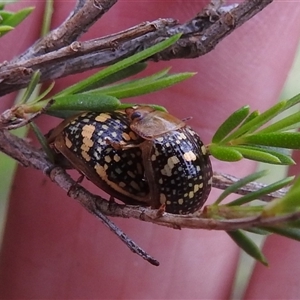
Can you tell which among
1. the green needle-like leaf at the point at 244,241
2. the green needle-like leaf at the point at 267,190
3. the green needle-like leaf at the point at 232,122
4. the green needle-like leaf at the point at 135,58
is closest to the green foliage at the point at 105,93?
the green needle-like leaf at the point at 135,58

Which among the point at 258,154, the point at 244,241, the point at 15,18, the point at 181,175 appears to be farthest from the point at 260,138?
the point at 15,18

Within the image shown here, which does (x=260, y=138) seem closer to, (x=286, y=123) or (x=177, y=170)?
(x=286, y=123)

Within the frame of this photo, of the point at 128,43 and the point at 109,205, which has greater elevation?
the point at 128,43

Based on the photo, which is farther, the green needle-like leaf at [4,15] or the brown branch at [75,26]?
the green needle-like leaf at [4,15]

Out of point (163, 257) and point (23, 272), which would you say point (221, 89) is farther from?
point (23, 272)

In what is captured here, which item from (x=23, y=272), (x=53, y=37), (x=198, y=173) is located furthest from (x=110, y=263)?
(x=53, y=37)

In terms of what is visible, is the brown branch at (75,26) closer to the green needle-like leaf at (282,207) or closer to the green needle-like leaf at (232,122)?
the green needle-like leaf at (232,122)
